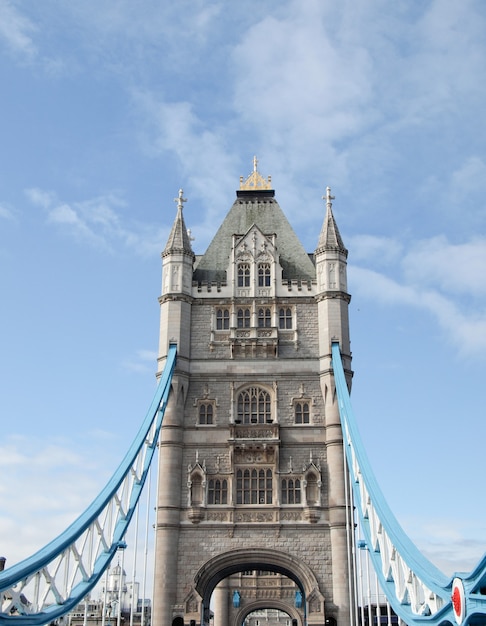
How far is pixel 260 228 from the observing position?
142 feet

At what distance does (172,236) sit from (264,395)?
968cm

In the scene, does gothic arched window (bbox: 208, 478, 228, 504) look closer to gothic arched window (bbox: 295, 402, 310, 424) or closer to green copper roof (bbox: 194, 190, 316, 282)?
gothic arched window (bbox: 295, 402, 310, 424)

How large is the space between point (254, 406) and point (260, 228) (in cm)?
1029

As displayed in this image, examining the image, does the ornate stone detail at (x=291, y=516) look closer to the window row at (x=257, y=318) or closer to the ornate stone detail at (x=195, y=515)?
the ornate stone detail at (x=195, y=515)

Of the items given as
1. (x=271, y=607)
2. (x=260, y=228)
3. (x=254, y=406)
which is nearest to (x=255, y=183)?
(x=260, y=228)

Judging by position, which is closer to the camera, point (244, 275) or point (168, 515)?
point (168, 515)

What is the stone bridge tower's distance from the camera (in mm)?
34562

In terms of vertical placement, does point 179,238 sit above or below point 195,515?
above

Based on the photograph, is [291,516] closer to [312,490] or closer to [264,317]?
[312,490]

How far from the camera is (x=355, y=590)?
3366cm

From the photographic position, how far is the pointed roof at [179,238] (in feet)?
134

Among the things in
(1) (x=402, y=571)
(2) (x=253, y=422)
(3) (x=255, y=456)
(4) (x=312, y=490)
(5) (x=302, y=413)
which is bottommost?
(1) (x=402, y=571)

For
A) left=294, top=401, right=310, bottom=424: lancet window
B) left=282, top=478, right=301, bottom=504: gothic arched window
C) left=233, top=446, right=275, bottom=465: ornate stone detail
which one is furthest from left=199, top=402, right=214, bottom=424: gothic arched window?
left=282, top=478, right=301, bottom=504: gothic arched window

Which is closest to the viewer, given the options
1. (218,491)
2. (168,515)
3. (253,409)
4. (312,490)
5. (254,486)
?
(168,515)
